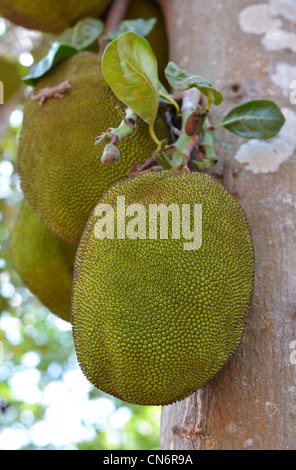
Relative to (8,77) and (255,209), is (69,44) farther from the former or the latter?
(255,209)

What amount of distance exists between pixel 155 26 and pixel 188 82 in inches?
31.1

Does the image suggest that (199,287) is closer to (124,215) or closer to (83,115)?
(124,215)

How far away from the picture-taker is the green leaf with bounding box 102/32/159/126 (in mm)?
1041

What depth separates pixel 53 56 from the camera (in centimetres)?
141

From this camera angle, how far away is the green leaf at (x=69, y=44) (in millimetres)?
1419

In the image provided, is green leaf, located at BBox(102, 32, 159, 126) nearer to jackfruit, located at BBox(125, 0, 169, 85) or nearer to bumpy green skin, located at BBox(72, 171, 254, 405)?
bumpy green skin, located at BBox(72, 171, 254, 405)

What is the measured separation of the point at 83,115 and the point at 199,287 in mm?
617

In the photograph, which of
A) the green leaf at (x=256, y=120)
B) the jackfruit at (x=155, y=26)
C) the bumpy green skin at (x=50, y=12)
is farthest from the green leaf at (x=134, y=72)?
the bumpy green skin at (x=50, y=12)

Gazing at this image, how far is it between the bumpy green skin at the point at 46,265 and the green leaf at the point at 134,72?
1.72 ft

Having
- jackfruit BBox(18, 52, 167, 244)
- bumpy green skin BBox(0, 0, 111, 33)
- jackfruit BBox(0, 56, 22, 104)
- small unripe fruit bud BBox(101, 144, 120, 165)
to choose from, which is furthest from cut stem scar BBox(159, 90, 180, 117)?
jackfruit BBox(0, 56, 22, 104)

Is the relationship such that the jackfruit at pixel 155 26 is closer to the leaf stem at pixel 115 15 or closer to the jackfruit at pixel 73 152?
the leaf stem at pixel 115 15

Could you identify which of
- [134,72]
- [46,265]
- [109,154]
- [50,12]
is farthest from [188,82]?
[50,12]

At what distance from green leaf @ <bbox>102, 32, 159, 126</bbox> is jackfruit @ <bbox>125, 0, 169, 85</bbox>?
52 centimetres
